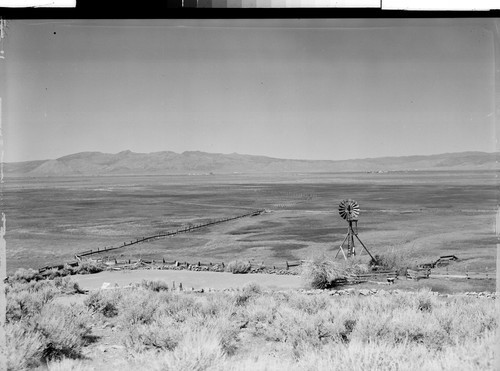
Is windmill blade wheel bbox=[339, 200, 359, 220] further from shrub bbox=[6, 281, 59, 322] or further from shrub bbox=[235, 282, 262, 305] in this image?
shrub bbox=[6, 281, 59, 322]

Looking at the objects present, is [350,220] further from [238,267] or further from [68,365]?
[68,365]

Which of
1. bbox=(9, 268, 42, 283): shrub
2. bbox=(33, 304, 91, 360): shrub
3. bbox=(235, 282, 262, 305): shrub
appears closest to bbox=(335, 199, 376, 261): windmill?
bbox=(235, 282, 262, 305): shrub

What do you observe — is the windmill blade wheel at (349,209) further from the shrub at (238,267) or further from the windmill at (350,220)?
the shrub at (238,267)

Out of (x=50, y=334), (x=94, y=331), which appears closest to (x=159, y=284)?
(x=94, y=331)

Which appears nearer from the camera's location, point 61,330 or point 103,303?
point 61,330

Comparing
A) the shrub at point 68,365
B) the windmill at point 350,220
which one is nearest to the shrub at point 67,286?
the shrub at point 68,365

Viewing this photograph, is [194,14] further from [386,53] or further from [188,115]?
[386,53]

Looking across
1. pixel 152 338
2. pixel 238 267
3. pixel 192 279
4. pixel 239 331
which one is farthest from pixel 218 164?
Result: pixel 152 338
